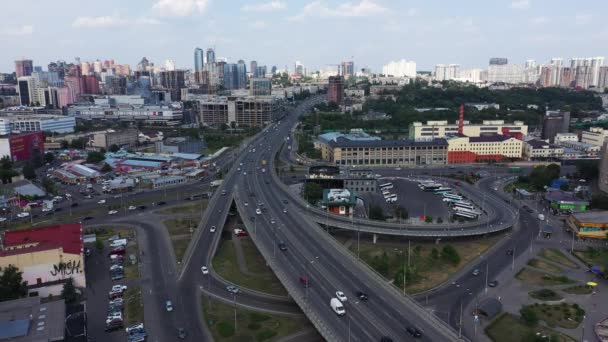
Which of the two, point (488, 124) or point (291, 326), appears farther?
point (488, 124)

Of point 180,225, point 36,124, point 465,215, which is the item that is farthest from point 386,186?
point 36,124

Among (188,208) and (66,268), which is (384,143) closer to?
(188,208)

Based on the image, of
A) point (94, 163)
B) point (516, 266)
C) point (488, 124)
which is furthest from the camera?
point (488, 124)

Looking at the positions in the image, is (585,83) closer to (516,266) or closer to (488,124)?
(488,124)

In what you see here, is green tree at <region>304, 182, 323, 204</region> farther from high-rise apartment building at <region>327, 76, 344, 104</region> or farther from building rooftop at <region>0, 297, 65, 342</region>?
high-rise apartment building at <region>327, 76, 344, 104</region>

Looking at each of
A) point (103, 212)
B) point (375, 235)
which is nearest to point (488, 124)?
point (375, 235)

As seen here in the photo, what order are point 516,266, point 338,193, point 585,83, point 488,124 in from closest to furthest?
point 516,266
point 338,193
point 488,124
point 585,83

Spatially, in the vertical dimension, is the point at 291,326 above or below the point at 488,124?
below

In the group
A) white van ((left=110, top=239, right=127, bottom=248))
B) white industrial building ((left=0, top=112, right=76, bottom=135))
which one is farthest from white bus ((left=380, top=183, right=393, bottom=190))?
white industrial building ((left=0, top=112, right=76, bottom=135))
